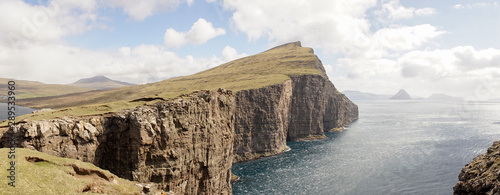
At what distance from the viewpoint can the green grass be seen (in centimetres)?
2456

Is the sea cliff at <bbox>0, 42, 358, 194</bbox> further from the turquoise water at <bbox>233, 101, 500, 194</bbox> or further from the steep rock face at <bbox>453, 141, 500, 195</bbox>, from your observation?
the steep rock face at <bbox>453, 141, 500, 195</bbox>

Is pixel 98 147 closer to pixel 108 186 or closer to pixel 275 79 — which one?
pixel 108 186

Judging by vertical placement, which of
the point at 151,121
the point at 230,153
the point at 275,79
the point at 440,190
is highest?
the point at 275,79

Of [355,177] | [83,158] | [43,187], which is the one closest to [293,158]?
[355,177]

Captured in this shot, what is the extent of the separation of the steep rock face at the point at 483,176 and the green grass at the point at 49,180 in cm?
Result: 4272

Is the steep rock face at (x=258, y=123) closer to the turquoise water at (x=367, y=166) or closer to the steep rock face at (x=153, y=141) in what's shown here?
the turquoise water at (x=367, y=166)

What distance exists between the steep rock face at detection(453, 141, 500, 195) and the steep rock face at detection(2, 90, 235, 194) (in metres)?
48.9

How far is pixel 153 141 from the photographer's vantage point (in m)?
53.6

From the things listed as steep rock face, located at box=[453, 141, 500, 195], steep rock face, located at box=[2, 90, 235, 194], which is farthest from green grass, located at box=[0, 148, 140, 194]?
steep rock face, located at box=[453, 141, 500, 195]

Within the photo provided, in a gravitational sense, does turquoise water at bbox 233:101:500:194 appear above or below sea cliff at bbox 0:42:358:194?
below

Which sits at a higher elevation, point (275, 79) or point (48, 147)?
point (275, 79)

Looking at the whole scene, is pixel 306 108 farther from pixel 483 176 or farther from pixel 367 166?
pixel 483 176

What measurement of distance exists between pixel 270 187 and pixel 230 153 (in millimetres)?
21323

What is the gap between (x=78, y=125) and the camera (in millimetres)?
47188
